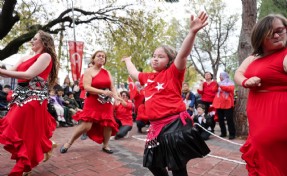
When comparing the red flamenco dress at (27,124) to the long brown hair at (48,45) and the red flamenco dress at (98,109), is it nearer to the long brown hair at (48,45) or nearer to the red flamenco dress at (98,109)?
the long brown hair at (48,45)

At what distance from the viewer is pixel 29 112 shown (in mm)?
3223

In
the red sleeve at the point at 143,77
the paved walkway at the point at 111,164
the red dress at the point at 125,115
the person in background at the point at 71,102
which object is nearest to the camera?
the red sleeve at the point at 143,77

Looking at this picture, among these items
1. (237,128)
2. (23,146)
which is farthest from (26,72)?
(237,128)

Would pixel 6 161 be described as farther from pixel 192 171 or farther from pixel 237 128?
pixel 237 128

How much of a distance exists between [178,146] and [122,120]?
5.47 meters

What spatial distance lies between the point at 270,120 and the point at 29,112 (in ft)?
8.48

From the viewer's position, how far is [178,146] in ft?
7.88

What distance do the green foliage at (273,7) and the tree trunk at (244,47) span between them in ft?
35.9

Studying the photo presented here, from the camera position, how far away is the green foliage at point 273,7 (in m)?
16.9

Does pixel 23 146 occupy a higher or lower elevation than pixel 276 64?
lower

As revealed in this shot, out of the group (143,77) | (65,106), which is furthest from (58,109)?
(143,77)

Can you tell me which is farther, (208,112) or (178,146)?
(208,112)

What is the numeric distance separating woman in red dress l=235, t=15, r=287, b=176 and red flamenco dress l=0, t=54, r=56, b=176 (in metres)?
2.35

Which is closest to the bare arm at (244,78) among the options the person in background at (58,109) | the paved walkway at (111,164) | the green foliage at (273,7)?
the paved walkway at (111,164)
